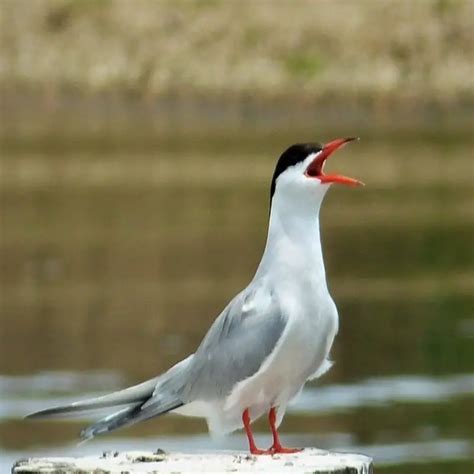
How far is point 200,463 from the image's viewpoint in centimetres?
827

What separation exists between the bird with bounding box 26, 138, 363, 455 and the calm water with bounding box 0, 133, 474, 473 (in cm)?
596

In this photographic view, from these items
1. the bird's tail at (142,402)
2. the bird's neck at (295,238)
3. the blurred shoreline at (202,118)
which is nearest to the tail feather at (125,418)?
the bird's tail at (142,402)

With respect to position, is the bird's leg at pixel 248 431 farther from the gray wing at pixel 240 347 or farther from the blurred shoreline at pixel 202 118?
the blurred shoreline at pixel 202 118

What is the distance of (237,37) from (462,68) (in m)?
6.59

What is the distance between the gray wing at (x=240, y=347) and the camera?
8.70 metres

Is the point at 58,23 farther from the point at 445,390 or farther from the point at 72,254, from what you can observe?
the point at 445,390

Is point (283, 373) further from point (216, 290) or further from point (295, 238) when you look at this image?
point (216, 290)

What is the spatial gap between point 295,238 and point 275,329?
0.37 meters

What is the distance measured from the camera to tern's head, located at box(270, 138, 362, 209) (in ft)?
28.0

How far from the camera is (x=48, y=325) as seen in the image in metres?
21.9

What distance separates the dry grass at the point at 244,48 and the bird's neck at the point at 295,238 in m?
46.8

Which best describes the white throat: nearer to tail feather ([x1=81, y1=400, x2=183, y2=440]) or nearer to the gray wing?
the gray wing

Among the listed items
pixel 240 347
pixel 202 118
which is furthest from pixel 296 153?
pixel 202 118

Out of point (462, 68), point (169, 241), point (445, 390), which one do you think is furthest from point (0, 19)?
point (445, 390)
